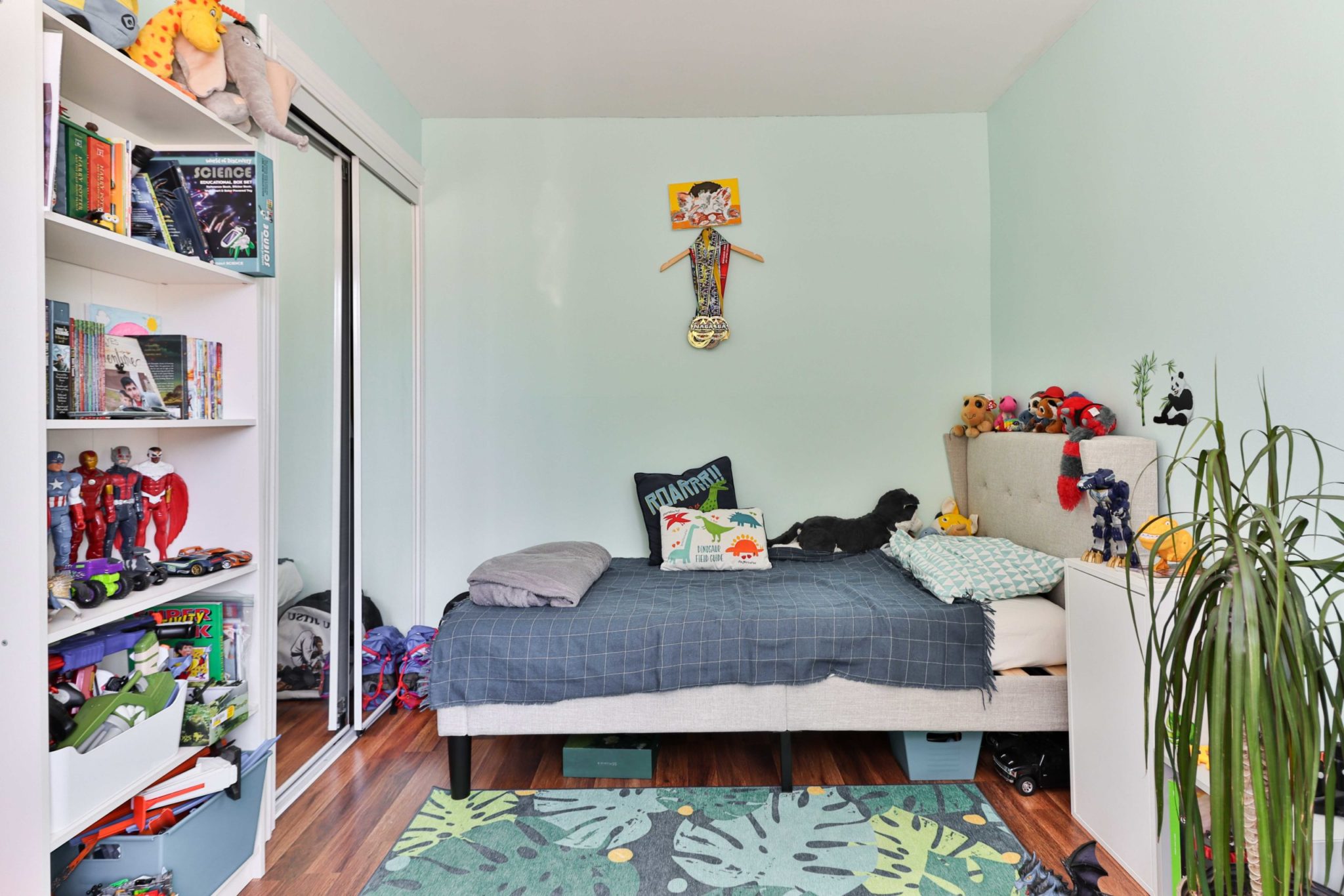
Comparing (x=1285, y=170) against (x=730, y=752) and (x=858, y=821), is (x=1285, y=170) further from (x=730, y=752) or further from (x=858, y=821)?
(x=730, y=752)

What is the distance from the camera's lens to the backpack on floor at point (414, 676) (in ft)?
9.43

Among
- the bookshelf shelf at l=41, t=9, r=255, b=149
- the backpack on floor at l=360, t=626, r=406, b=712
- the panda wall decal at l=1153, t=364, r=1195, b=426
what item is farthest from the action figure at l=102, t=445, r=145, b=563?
the panda wall decal at l=1153, t=364, r=1195, b=426

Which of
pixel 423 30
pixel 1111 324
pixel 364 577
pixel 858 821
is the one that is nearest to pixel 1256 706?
pixel 858 821

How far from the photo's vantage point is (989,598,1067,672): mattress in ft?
7.22

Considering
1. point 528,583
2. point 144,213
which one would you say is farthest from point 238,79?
point 528,583

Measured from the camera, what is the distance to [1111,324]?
2381mm

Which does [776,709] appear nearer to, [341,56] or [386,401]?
[386,401]

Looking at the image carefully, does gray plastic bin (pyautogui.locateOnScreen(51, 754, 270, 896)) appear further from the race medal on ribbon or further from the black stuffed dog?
the race medal on ribbon

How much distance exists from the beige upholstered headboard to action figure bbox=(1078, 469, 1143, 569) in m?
0.10

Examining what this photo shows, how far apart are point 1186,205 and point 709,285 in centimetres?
174

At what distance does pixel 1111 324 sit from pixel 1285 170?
0.73m

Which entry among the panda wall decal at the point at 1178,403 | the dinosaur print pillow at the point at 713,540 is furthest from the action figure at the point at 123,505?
the panda wall decal at the point at 1178,403

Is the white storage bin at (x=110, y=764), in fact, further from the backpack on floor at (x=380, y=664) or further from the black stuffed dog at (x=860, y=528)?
the black stuffed dog at (x=860, y=528)

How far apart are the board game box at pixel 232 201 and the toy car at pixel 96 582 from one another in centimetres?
72
